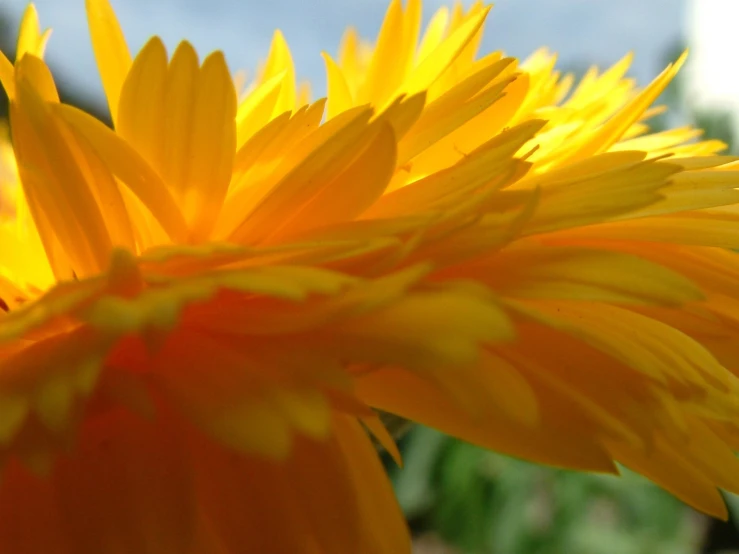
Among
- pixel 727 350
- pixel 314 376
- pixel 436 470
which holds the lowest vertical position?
pixel 436 470

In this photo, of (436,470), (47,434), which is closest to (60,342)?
(47,434)

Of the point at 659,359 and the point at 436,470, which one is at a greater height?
the point at 659,359

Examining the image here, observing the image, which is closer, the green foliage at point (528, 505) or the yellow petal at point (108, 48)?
the yellow petal at point (108, 48)

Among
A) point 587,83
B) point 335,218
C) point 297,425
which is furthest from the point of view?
point 587,83

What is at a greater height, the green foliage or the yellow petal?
the yellow petal

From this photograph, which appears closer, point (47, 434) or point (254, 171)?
point (47, 434)

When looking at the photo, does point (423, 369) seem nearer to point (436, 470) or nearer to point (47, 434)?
point (47, 434)

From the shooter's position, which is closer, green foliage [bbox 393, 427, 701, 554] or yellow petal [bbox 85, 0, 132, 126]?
yellow petal [bbox 85, 0, 132, 126]

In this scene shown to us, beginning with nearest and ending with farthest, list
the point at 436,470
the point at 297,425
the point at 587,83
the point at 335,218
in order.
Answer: the point at 297,425 → the point at 335,218 → the point at 587,83 → the point at 436,470

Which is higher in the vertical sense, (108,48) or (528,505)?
(108,48)

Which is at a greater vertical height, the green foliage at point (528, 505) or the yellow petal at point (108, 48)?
the yellow petal at point (108, 48)

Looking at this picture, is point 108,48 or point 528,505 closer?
point 108,48
